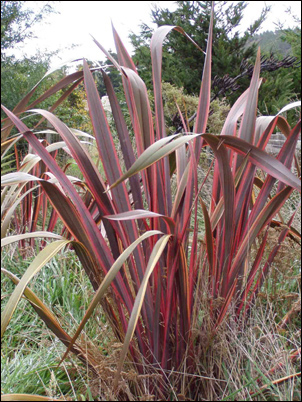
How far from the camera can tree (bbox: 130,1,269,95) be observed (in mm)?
8117

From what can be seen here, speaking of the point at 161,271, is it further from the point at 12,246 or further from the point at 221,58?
the point at 221,58

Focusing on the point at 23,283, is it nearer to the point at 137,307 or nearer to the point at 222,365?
the point at 137,307

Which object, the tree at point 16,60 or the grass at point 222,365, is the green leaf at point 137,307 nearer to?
the grass at point 222,365

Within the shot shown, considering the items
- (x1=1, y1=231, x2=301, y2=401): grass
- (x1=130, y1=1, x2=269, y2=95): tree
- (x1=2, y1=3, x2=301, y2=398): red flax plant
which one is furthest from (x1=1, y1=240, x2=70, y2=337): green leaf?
(x1=130, y1=1, x2=269, y2=95): tree

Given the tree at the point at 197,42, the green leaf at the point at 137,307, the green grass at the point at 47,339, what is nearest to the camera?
the green leaf at the point at 137,307

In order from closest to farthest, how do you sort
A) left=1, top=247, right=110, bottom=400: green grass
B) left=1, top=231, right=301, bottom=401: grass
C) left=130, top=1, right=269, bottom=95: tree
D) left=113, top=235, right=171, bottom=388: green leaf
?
left=113, top=235, right=171, bottom=388: green leaf < left=1, top=231, right=301, bottom=401: grass < left=1, top=247, right=110, bottom=400: green grass < left=130, top=1, right=269, bottom=95: tree

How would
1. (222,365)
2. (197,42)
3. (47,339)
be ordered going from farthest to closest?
(197,42) < (47,339) < (222,365)

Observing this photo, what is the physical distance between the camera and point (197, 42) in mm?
8594

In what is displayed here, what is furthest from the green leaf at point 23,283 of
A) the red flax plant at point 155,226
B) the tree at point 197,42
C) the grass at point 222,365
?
the tree at point 197,42

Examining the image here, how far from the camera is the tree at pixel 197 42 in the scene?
812 centimetres

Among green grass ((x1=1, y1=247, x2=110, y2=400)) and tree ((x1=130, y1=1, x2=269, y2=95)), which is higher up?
tree ((x1=130, y1=1, x2=269, y2=95))

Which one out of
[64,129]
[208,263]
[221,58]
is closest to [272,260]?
[208,263]

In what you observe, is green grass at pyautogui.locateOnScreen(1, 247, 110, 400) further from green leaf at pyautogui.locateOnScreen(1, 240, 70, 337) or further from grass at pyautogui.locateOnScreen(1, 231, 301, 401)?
green leaf at pyautogui.locateOnScreen(1, 240, 70, 337)

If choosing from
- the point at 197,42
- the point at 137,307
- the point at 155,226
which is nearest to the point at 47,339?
the point at 155,226
